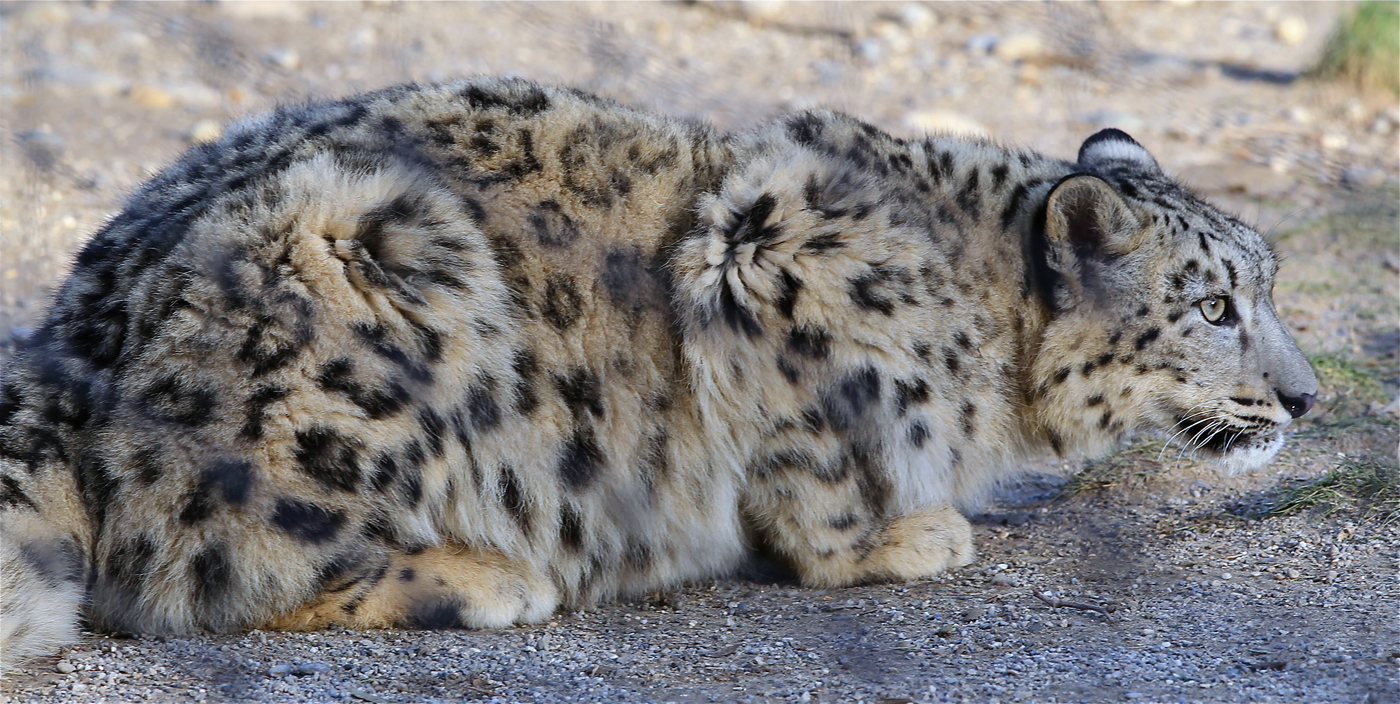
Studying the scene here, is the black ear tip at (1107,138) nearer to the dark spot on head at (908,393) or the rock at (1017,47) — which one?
the dark spot on head at (908,393)

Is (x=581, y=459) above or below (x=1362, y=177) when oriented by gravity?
below

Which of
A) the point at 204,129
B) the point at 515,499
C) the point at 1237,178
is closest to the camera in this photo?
the point at 515,499

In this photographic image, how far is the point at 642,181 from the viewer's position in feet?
12.6

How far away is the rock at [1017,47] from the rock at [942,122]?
49 centimetres

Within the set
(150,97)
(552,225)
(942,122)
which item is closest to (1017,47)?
(942,122)

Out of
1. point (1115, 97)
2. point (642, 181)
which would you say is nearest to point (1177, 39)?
point (1115, 97)

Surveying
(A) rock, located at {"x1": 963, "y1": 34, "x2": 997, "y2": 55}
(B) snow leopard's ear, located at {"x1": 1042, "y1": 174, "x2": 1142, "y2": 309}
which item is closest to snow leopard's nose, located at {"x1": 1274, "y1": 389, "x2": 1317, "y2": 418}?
(B) snow leopard's ear, located at {"x1": 1042, "y1": 174, "x2": 1142, "y2": 309}

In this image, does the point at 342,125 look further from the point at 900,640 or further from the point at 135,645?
the point at 900,640

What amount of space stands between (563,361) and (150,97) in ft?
17.8

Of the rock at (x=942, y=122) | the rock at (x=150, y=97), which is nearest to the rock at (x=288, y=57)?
the rock at (x=150, y=97)

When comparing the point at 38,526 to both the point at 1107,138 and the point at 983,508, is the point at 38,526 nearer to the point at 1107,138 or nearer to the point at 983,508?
the point at 983,508

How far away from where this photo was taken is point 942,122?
830cm

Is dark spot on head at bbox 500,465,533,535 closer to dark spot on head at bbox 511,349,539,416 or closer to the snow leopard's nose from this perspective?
dark spot on head at bbox 511,349,539,416

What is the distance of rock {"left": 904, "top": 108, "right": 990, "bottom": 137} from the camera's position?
809cm
